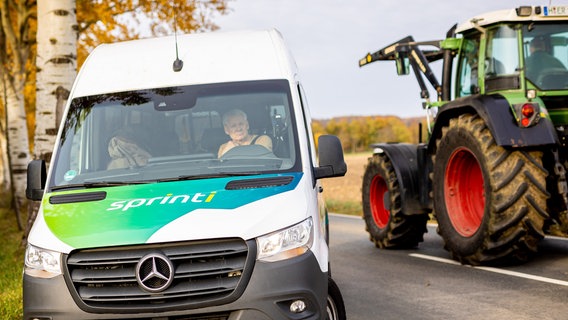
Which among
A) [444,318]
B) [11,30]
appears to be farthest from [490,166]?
[11,30]

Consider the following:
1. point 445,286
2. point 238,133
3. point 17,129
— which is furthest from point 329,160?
point 17,129

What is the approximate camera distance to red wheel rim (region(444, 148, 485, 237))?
31.4 ft

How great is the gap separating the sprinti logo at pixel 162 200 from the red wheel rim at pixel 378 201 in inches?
297

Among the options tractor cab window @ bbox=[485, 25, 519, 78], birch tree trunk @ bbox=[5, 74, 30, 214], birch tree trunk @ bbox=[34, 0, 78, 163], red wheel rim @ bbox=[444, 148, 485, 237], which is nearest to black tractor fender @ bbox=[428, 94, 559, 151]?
tractor cab window @ bbox=[485, 25, 519, 78]

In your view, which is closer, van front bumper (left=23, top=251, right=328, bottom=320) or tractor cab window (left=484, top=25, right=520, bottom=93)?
van front bumper (left=23, top=251, right=328, bottom=320)

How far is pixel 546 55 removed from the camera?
929 cm

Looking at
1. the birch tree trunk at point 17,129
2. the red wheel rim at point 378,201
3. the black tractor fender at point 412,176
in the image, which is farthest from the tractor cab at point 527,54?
the birch tree trunk at point 17,129

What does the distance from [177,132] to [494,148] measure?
405 cm

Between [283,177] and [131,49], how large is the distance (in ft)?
6.96

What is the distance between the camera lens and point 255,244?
4.64 metres

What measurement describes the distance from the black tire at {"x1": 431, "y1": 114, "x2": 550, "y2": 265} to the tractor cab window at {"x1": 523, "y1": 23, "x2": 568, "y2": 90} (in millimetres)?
890

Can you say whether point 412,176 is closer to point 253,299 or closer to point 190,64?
point 190,64

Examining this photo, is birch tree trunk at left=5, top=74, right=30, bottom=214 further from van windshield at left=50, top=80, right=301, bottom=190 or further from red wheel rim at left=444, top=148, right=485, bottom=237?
van windshield at left=50, top=80, right=301, bottom=190

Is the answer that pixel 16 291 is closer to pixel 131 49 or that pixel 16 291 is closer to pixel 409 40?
pixel 131 49
